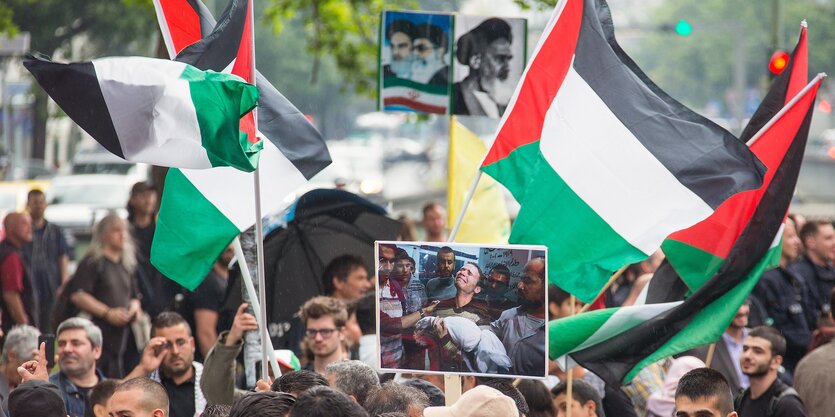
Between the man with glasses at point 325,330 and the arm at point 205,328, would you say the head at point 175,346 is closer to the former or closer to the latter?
the man with glasses at point 325,330

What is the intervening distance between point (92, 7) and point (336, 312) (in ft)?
92.8

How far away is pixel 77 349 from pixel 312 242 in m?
2.07

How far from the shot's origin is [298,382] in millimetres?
6172

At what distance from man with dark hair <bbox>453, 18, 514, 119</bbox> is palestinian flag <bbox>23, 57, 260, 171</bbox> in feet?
12.4

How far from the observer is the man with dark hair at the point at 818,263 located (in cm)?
1173

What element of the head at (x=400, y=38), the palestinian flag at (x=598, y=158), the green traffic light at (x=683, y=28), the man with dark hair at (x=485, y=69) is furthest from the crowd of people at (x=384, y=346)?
the green traffic light at (x=683, y=28)

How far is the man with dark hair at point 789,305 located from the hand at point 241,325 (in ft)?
16.3

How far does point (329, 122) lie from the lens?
87.2 meters

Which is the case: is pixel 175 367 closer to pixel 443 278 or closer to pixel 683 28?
pixel 443 278

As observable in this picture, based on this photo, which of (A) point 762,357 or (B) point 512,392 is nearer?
(B) point 512,392

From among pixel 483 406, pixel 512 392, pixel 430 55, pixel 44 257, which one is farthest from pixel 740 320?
pixel 44 257

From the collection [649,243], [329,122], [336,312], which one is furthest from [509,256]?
[329,122]

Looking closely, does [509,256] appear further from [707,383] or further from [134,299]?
[134,299]

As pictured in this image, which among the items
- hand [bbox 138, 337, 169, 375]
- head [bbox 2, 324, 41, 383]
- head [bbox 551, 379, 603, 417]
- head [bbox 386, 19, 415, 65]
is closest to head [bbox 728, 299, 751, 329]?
head [bbox 551, 379, 603, 417]
